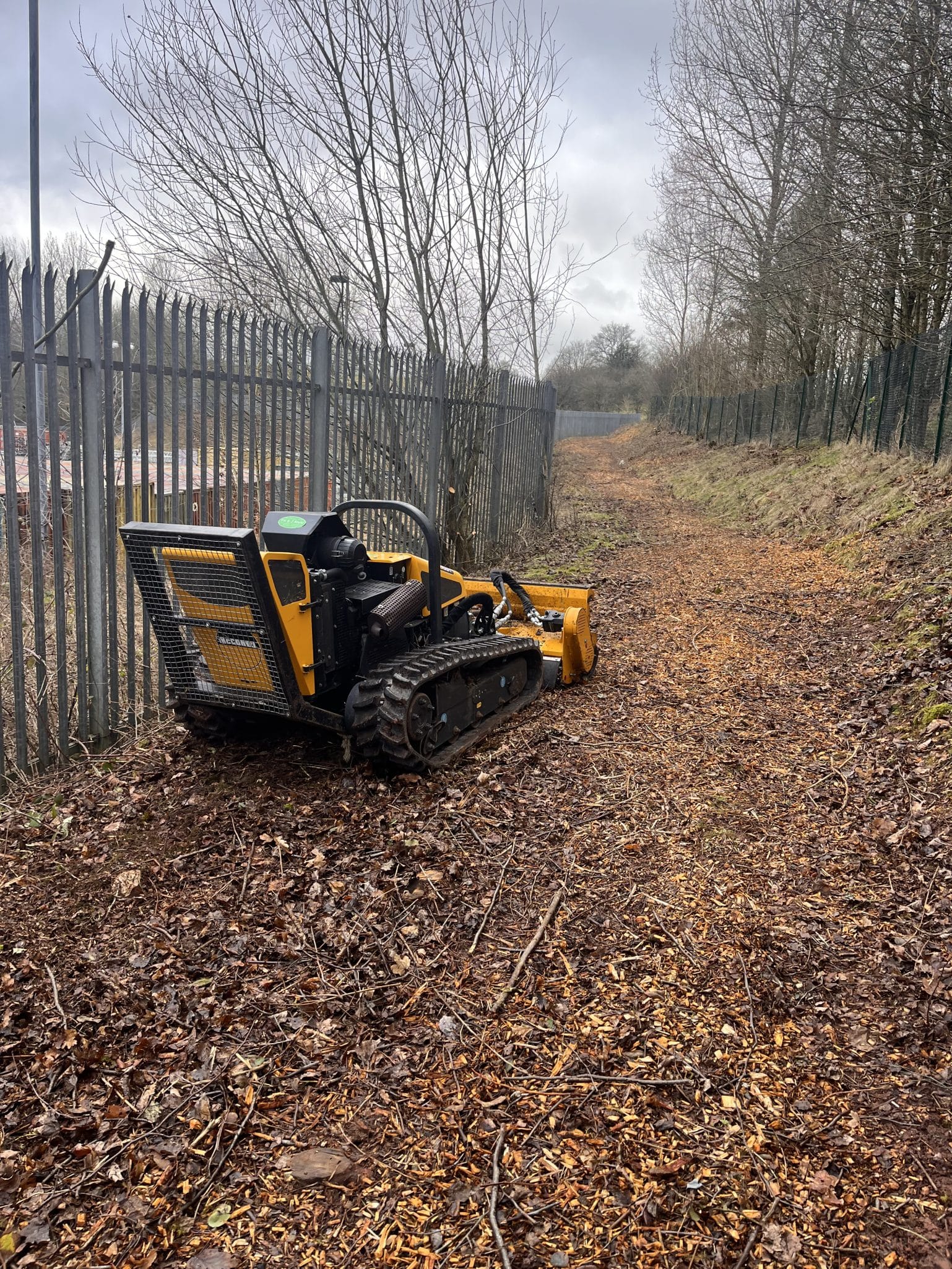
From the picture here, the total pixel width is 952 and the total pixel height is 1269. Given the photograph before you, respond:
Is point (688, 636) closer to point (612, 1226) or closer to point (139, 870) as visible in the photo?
point (139, 870)

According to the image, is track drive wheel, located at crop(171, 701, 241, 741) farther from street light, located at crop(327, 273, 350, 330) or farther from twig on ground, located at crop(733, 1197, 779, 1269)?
street light, located at crop(327, 273, 350, 330)

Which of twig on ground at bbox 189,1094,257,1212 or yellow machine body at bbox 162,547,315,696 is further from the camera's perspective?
yellow machine body at bbox 162,547,315,696

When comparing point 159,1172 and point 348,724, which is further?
point 348,724

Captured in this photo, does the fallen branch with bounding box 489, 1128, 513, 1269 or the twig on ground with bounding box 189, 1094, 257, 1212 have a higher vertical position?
the fallen branch with bounding box 489, 1128, 513, 1269

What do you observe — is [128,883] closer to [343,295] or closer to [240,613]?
[240,613]

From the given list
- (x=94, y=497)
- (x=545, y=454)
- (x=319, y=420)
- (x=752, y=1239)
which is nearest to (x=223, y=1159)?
(x=752, y=1239)

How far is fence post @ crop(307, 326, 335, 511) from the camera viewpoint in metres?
6.76

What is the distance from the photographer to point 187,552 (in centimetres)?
422

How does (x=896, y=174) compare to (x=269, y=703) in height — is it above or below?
above

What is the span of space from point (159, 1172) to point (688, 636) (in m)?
6.66

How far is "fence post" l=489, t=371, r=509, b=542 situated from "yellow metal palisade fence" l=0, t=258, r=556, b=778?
12.7 ft

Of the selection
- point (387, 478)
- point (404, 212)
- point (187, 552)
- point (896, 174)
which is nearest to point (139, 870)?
point (187, 552)

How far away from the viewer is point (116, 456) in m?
5.38

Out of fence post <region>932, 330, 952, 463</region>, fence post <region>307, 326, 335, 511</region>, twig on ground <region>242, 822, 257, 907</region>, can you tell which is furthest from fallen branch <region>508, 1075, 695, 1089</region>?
fence post <region>932, 330, 952, 463</region>
